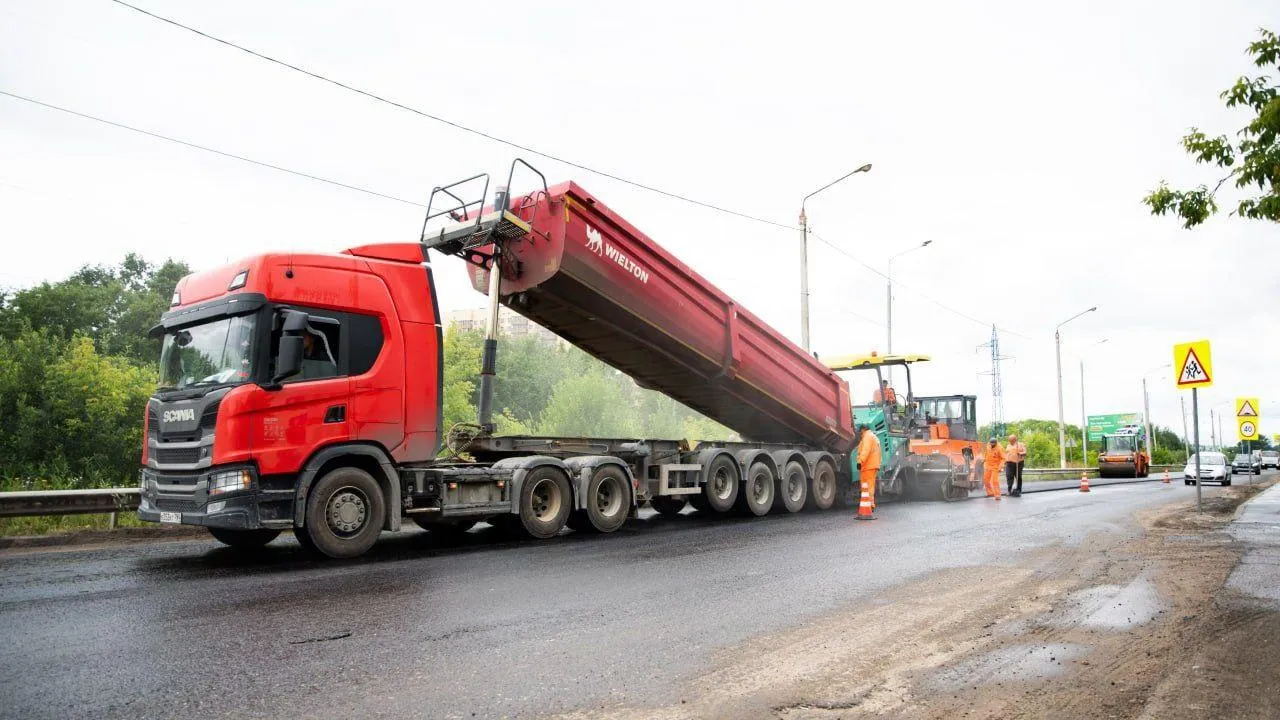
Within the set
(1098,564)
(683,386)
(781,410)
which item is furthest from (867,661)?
(781,410)

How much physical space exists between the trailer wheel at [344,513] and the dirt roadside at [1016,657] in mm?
4593

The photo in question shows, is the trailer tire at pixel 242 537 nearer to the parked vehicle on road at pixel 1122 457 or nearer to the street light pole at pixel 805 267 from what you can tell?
the street light pole at pixel 805 267

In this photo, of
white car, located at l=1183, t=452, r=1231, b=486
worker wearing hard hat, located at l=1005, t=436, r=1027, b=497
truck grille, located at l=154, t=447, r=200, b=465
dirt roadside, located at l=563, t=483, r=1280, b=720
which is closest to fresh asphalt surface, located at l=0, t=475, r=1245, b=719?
dirt roadside, located at l=563, t=483, r=1280, b=720

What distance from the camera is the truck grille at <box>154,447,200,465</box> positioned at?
7.32m

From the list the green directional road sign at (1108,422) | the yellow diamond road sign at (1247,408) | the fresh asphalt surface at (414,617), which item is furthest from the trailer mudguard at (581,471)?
the green directional road sign at (1108,422)

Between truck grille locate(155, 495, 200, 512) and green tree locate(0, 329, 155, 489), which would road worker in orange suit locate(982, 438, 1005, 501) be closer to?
truck grille locate(155, 495, 200, 512)

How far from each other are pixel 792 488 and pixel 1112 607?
26.5ft

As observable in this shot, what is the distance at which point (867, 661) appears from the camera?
14.1ft

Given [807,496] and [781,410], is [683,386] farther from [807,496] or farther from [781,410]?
[807,496]

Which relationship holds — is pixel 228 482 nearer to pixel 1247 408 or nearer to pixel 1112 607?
pixel 1112 607

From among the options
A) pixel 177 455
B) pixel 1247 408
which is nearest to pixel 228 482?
pixel 177 455

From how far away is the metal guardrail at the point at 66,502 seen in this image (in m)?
9.19

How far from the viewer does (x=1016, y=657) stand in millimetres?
4363

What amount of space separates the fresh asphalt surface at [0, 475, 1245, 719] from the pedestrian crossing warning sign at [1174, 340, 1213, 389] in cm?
533
